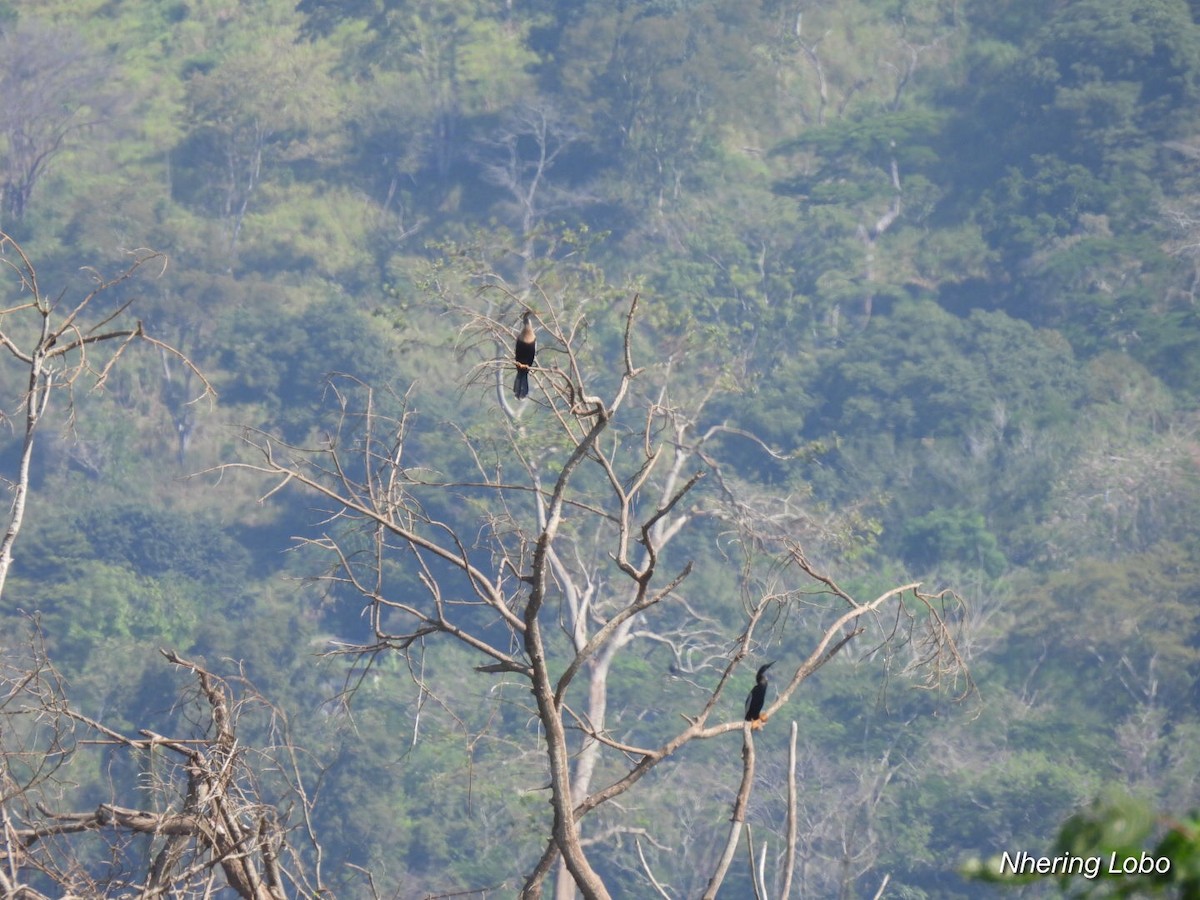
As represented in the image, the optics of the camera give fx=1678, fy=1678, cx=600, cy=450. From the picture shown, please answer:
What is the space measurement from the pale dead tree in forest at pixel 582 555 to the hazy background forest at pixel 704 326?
0.68 m

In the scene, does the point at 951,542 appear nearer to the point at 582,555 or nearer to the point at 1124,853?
the point at 582,555

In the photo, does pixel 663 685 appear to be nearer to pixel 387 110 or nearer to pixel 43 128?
pixel 387 110

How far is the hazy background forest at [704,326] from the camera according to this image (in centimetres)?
2117

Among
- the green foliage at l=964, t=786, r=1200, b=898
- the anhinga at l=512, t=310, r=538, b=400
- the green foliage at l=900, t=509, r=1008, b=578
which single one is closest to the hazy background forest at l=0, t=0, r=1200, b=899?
the green foliage at l=900, t=509, r=1008, b=578

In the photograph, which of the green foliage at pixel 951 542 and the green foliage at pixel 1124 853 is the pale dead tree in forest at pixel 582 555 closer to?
the green foliage at pixel 1124 853

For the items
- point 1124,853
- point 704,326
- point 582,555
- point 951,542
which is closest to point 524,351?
point 1124,853

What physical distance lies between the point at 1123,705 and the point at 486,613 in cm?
970

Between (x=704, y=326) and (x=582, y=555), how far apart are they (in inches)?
136

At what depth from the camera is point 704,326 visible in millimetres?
22359

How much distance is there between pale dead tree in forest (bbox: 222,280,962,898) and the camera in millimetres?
4047

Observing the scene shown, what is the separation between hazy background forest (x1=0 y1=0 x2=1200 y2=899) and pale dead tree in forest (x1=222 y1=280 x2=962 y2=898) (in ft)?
2.24

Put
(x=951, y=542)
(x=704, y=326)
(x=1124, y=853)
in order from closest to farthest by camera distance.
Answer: (x=1124, y=853) → (x=704, y=326) → (x=951, y=542)

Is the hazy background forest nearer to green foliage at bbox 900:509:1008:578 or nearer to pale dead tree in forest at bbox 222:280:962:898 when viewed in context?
green foliage at bbox 900:509:1008:578

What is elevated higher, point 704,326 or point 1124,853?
point 1124,853
